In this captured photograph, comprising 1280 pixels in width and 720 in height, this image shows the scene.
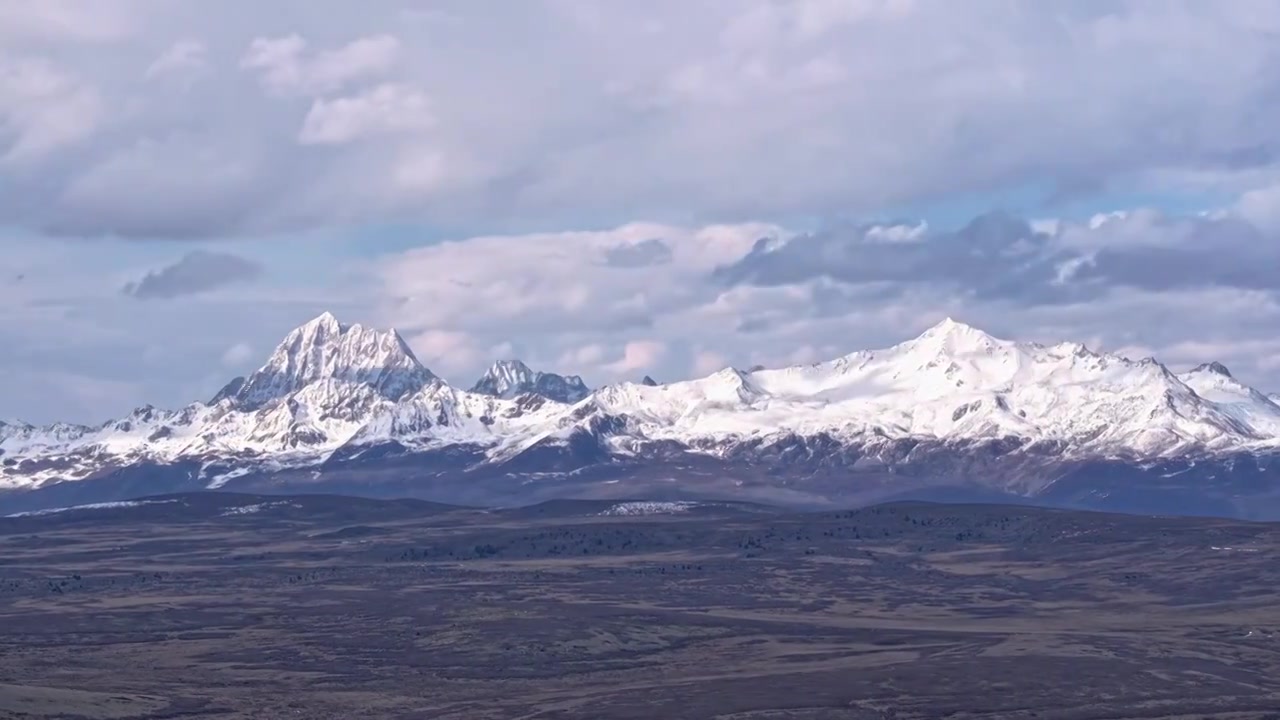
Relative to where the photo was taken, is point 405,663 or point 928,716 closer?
point 928,716

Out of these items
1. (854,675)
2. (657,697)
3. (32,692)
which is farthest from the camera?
(854,675)

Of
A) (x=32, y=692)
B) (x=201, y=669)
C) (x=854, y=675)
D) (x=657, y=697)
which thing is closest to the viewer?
(x=32, y=692)

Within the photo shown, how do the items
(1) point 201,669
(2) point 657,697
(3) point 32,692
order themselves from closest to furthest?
1. (3) point 32,692
2. (2) point 657,697
3. (1) point 201,669

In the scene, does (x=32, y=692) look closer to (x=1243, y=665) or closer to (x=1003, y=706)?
(x=1003, y=706)

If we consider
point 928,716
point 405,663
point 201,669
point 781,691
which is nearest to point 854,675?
point 781,691

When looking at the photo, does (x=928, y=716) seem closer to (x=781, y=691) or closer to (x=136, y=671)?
(x=781, y=691)

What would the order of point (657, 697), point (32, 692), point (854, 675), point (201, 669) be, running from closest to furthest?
point (32, 692)
point (657, 697)
point (854, 675)
point (201, 669)

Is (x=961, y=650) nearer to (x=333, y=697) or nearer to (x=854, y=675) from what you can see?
(x=854, y=675)

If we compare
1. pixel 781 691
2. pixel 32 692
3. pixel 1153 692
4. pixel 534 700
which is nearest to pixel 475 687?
pixel 534 700

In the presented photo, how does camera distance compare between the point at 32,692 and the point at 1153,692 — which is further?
the point at 1153,692
